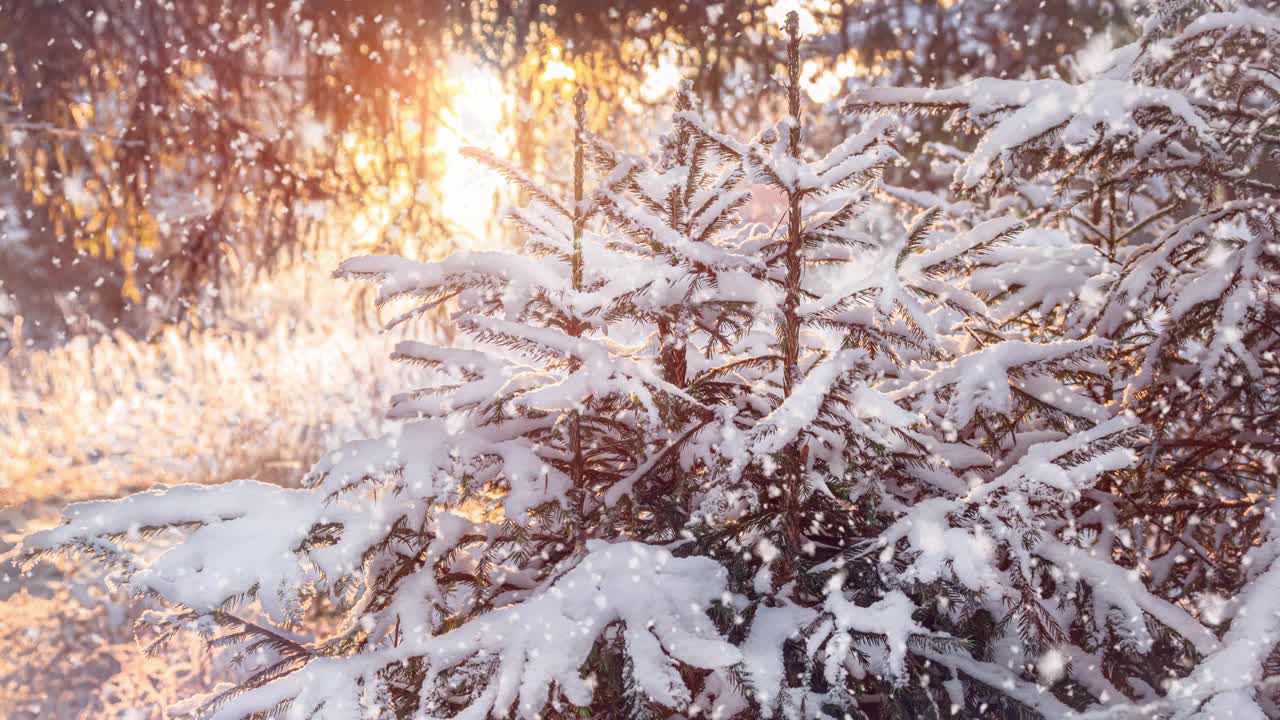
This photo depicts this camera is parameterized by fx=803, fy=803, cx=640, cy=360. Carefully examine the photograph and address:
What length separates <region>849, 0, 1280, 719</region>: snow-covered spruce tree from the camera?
6.76 ft

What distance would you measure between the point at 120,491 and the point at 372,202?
8125 millimetres

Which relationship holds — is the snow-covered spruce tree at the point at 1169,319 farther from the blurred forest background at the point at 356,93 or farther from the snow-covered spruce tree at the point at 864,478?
the blurred forest background at the point at 356,93

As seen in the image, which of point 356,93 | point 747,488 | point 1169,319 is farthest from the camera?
point 356,93

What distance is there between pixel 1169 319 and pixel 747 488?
148 cm

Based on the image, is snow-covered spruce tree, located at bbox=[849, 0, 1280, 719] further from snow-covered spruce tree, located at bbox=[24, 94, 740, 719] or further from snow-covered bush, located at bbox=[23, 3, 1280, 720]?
snow-covered spruce tree, located at bbox=[24, 94, 740, 719]

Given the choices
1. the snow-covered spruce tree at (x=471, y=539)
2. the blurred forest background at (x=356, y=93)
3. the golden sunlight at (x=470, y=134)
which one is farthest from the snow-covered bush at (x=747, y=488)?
the golden sunlight at (x=470, y=134)

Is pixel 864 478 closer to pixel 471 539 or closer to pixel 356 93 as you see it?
pixel 471 539

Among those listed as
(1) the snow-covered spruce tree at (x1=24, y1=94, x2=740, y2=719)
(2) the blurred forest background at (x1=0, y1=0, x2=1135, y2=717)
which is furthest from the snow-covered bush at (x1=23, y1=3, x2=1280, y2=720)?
(2) the blurred forest background at (x1=0, y1=0, x2=1135, y2=717)

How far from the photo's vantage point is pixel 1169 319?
2.50 metres

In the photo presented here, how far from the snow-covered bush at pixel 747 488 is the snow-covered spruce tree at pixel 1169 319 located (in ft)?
0.05

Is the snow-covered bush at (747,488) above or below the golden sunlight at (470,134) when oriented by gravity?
below

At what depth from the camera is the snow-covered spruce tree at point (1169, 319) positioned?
2.06m

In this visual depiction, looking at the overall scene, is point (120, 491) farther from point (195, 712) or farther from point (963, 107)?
point (963, 107)

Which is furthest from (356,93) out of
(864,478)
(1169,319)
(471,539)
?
(1169,319)
